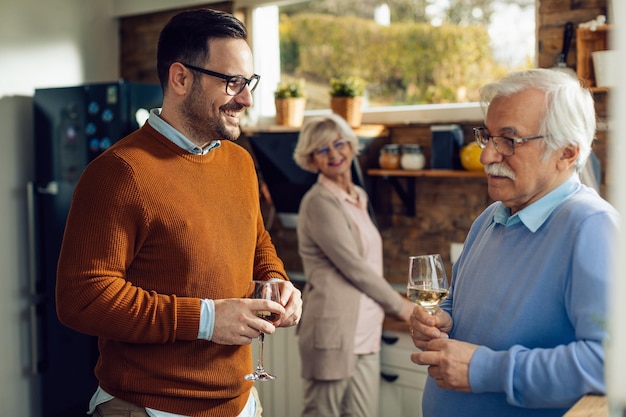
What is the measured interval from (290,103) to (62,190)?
4.37 ft

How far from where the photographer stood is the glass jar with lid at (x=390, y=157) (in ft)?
→ 11.5

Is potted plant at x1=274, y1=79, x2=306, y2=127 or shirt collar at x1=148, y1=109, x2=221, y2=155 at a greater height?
potted plant at x1=274, y1=79, x2=306, y2=127

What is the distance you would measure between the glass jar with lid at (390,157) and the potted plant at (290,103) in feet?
1.94

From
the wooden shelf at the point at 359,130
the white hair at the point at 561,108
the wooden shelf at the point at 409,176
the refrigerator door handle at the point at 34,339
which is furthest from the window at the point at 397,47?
the white hair at the point at 561,108

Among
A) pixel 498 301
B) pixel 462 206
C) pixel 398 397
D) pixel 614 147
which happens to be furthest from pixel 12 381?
pixel 614 147

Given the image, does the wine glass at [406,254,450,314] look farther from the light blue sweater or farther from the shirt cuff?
the shirt cuff

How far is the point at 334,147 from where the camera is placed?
3080 mm

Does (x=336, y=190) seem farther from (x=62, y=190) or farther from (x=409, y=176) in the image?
(x=62, y=190)

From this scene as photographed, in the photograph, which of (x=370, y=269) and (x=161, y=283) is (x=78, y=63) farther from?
(x=161, y=283)

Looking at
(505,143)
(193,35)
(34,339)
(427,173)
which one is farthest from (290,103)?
(505,143)

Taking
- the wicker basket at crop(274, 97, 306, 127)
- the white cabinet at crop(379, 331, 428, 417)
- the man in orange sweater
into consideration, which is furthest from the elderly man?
the wicker basket at crop(274, 97, 306, 127)

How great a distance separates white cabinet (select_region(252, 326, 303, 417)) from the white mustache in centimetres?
218

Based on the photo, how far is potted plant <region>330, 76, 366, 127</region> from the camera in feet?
11.8

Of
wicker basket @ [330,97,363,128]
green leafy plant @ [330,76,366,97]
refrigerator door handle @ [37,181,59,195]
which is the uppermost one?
green leafy plant @ [330,76,366,97]
